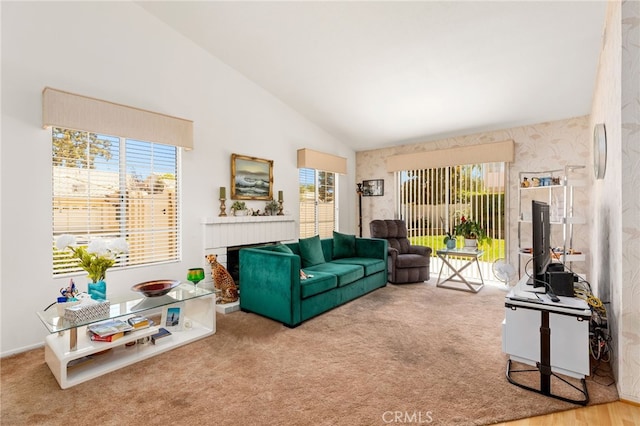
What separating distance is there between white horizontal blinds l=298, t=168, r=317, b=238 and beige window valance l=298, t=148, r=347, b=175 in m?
0.23

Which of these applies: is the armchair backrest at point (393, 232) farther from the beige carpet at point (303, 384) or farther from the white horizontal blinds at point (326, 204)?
the beige carpet at point (303, 384)

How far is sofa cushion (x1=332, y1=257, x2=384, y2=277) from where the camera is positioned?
4.39 meters

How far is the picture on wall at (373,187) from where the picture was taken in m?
6.45

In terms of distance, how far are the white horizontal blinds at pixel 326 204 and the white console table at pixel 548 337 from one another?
397 centimetres

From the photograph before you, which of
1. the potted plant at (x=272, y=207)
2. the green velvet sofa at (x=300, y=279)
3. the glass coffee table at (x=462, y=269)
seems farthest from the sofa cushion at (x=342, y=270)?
the glass coffee table at (x=462, y=269)

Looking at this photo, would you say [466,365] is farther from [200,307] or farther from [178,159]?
[178,159]

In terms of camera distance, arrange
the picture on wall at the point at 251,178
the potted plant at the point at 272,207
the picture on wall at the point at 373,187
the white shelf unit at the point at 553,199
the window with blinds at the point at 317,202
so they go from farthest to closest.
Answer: the picture on wall at the point at 373,187
the window with blinds at the point at 317,202
the potted plant at the point at 272,207
the picture on wall at the point at 251,178
the white shelf unit at the point at 553,199

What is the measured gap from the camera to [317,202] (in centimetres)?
595

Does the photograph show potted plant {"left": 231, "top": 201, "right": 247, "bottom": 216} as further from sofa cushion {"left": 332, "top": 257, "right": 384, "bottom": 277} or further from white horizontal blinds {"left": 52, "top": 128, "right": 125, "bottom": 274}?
sofa cushion {"left": 332, "top": 257, "right": 384, "bottom": 277}

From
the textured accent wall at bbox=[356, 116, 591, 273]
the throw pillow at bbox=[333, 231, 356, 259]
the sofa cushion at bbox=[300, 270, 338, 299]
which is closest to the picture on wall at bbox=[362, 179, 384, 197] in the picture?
the textured accent wall at bbox=[356, 116, 591, 273]

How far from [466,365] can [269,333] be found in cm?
180

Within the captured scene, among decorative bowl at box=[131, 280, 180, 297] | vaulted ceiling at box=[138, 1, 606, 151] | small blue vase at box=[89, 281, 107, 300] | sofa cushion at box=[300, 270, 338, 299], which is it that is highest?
vaulted ceiling at box=[138, 1, 606, 151]

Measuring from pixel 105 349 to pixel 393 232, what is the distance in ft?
14.5

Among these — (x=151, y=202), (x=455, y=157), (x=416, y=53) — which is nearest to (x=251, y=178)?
(x=151, y=202)
